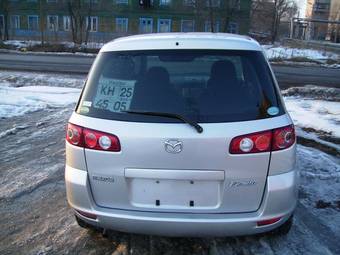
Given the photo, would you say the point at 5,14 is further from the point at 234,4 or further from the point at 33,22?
the point at 234,4

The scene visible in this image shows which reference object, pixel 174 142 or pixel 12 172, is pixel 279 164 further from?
pixel 12 172

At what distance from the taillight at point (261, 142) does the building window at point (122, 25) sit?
4948 centimetres

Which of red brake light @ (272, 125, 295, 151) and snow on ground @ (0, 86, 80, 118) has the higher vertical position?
red brake light @ (272, 125, 295, 151)

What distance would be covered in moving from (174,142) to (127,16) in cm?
4976

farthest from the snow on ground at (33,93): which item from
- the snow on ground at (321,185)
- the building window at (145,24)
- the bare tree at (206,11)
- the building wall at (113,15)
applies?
the building window at (145,24)

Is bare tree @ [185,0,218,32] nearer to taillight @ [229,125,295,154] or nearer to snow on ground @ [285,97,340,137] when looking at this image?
snow on ground @ [285,97,340,137]

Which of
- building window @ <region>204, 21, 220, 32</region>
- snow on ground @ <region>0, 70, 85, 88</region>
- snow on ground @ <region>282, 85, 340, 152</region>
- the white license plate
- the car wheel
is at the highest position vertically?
building window @ <region>204, 21, 220, 32</region>

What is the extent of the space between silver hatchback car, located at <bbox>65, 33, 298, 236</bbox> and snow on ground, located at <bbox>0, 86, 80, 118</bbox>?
637cm

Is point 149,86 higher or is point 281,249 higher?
point 149,86

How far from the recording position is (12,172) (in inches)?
221

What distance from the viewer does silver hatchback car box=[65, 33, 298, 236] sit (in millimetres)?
3027

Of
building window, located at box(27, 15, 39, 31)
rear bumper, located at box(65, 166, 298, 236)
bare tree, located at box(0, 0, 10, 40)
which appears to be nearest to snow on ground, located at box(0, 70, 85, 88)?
rear bumper, located at box(65, 166, 298, 236)

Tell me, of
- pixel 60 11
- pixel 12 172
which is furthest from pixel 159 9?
pixel 12 172


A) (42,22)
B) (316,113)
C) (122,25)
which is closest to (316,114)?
(316,113)
